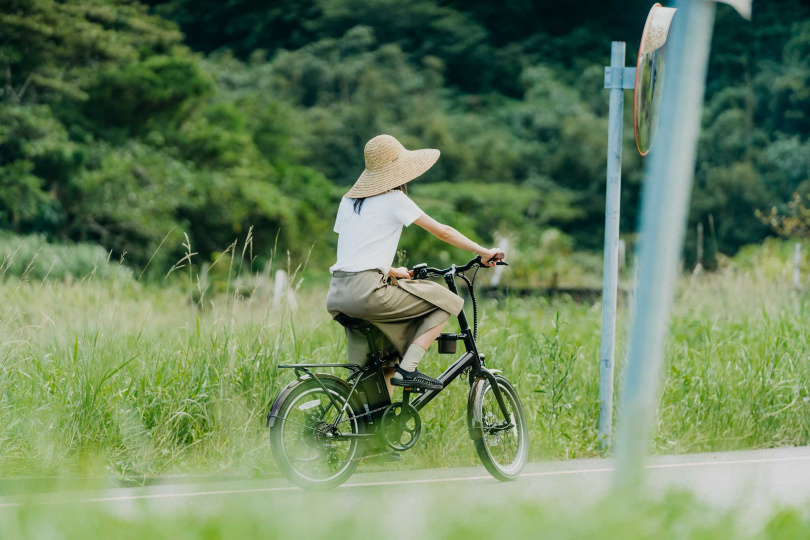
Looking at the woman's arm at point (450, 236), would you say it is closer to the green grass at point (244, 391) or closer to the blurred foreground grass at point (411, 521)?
the green grass at point (244, 391)

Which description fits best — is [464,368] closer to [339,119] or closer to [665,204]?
[665,204]

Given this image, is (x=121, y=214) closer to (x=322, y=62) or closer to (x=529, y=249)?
(x=529, y=249)

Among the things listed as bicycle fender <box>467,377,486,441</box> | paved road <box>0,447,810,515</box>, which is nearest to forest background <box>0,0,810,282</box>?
paved road <box>0,447,810,515</box>

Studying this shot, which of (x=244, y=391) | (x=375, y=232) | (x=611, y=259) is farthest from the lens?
(x=611, y=259)

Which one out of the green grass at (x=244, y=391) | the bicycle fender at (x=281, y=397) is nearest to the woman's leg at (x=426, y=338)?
the bicycle fender at (x=281, y=397)

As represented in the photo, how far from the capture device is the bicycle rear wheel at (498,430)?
241 inches

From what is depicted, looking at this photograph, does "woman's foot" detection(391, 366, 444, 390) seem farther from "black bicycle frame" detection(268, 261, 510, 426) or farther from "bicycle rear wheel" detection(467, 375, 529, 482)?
"bicycle rear wheel" detection(467, 375, 529, 482)

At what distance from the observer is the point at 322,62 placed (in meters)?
46.3

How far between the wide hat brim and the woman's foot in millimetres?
1010

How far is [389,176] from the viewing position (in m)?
5.98

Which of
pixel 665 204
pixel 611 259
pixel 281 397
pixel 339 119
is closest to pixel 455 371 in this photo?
pixel 281 397

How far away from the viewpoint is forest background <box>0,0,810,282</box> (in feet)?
98.4

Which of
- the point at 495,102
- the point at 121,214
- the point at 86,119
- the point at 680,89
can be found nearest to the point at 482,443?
the point at 680,89

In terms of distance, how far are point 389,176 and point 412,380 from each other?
3.79 feet
